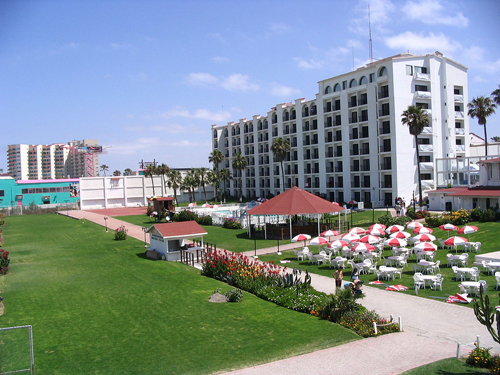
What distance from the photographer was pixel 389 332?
14.6m

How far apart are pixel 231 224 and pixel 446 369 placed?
36.4 meters

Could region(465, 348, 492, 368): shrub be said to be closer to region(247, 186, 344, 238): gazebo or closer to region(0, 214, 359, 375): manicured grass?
region(0, 214, 359, 375): manicured grass

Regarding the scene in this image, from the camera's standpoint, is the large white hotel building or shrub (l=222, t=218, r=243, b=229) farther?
the large white hotel building

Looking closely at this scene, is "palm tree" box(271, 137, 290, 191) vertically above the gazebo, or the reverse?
"palm tree" box(271, 137, 290, 191)

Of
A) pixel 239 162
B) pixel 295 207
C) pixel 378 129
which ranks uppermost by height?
pixel 378 129

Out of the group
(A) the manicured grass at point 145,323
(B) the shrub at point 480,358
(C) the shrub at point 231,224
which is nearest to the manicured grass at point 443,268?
(B) the shrub at point 480,358

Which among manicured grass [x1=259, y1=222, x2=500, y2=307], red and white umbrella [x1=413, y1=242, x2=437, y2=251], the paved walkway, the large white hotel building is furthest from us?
the large white hotel building

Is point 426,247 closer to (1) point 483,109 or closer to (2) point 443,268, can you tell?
(2) point 443,268

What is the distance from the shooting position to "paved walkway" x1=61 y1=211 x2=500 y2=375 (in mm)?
11805

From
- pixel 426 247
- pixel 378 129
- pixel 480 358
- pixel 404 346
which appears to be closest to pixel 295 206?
pixel 426 247

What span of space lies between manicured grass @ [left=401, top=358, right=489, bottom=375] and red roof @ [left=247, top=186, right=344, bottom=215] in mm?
25467

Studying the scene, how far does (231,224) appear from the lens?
46906mm

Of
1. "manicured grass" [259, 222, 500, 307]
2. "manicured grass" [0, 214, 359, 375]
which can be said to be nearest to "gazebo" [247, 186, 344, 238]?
"manicured grass" [259, 222, 500, 307]

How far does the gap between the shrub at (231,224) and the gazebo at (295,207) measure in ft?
20.3
